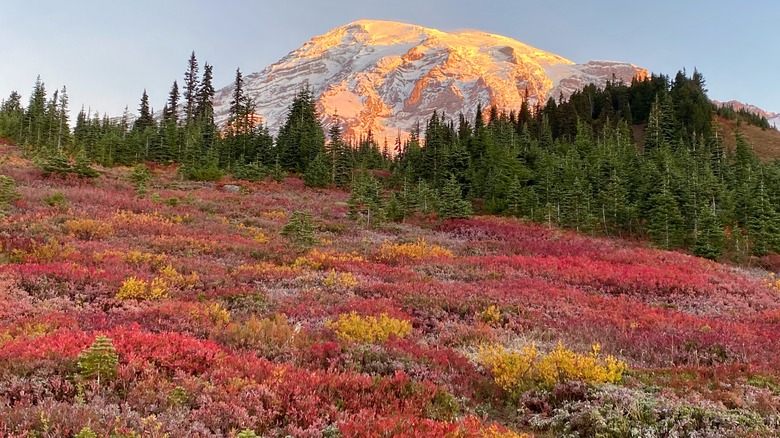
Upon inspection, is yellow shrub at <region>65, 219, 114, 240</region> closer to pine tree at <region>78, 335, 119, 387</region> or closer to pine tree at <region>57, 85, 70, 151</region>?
pine tree at <region>78, 335, 119, 387</region>

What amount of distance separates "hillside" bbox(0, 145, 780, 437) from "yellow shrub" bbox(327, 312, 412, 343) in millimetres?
63

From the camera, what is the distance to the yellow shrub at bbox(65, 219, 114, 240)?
18.1 metres

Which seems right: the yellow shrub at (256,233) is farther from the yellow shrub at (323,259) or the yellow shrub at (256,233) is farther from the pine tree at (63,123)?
the pine tree at (63,123)

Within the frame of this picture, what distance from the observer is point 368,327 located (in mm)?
9953

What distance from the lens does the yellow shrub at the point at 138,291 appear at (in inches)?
445

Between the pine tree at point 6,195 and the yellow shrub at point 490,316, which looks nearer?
the yellow shrub at point 490,316

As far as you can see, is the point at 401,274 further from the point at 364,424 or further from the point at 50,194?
the point at 50,194

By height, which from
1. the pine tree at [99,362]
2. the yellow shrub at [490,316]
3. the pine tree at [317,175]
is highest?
the pine tree at [317,175]

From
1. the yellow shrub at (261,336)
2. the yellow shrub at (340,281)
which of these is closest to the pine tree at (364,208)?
the yellow shrub at (340,281)

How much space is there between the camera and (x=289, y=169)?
2458 inches

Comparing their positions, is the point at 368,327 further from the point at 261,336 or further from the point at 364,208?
the point at 364,208

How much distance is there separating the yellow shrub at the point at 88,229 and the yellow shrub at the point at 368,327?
43.0 feet

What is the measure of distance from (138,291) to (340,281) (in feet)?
19.7

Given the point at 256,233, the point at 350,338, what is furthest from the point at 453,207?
the point at 350,338
